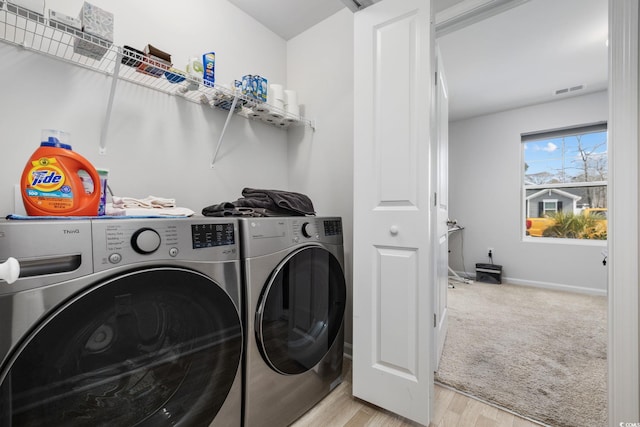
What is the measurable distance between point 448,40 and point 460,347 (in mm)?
2518

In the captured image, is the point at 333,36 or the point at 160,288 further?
the point at 333,36

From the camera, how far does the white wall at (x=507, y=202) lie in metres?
3.41

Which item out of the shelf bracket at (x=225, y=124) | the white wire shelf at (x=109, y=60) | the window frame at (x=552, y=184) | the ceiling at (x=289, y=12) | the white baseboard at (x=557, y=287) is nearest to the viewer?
the white wire shelf at (x=109, y=60)

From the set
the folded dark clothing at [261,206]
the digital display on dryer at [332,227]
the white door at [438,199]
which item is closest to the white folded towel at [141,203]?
the folded dark clothing at [261,206]

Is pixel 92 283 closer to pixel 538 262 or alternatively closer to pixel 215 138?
pixel 215 138

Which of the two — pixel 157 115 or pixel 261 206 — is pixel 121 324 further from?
pixel 157 115

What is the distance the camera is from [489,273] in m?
3.88

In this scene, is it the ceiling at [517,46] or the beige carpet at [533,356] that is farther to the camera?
the ceiling at [517,46]

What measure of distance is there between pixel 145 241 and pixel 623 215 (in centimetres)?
159

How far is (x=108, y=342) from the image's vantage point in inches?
27.9

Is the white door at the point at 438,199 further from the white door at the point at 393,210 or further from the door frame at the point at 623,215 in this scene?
the door frame at the point at 623,215

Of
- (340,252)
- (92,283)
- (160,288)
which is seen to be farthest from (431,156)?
(92,283)

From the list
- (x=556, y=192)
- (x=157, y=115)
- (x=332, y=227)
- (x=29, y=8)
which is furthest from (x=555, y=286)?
(x=29, y=8)

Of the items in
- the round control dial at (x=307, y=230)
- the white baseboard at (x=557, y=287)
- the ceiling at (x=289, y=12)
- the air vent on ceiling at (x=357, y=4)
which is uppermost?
the ceiling at (x=289, y=12)
